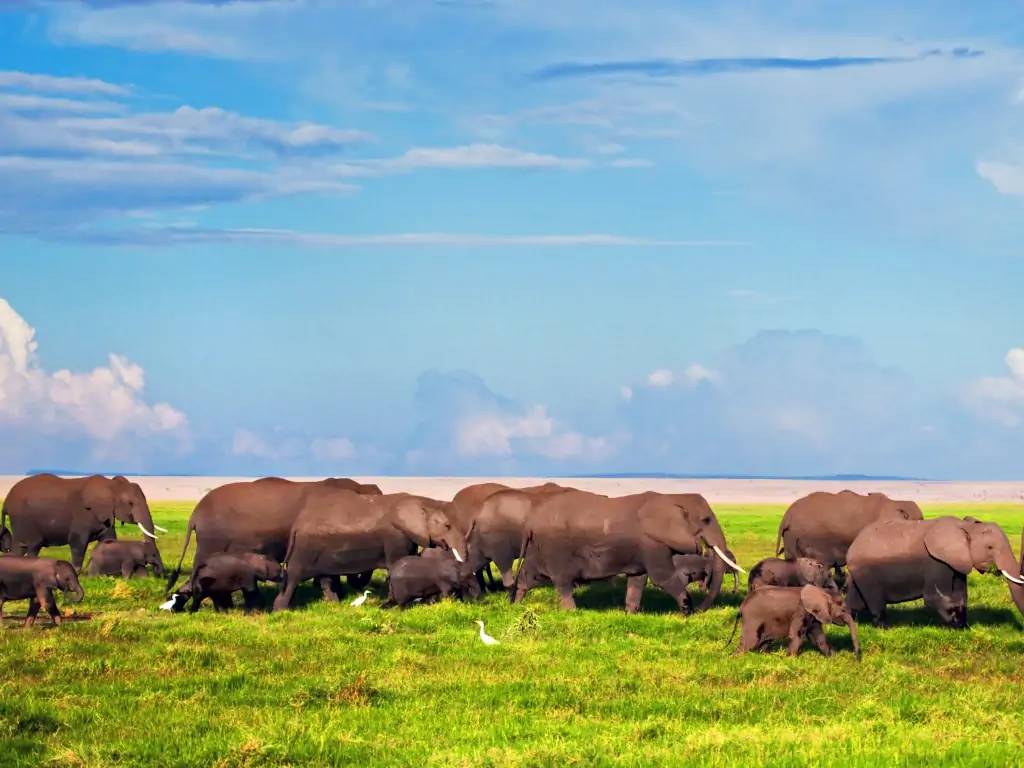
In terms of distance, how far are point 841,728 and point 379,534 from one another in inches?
500

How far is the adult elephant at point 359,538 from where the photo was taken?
2656cm

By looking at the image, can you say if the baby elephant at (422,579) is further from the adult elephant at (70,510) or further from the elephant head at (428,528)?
the adult elephant at (70,510)

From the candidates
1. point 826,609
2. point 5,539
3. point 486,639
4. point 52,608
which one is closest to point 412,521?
point 486,639

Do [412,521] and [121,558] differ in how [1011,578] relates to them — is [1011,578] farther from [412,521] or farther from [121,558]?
[121,558]

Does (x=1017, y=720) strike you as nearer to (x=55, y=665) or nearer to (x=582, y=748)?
(x=582, y=748)

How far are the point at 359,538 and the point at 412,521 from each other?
101 cm

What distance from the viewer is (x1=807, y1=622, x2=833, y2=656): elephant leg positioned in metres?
20.5

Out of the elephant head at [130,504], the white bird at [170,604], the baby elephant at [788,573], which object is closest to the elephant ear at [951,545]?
the baby elephant at [788,573]

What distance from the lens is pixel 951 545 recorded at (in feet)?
75.9

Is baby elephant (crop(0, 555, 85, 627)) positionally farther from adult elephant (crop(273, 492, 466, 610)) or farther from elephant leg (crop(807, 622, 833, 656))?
elephant leg (crop(807, 622, 833, 656))

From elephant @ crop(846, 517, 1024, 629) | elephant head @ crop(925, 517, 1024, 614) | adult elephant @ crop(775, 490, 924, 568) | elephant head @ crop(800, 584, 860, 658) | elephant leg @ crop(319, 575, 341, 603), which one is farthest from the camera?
adult elephant @ crop(775, 490, 924, 568)

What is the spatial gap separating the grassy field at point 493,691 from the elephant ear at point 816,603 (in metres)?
0.68

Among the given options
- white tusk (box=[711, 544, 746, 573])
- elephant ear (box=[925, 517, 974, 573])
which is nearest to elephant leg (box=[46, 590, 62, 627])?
white tusk (box=[711, 544, 746, 573])

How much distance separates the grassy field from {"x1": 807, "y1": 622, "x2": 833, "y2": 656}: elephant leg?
0.18 meters
